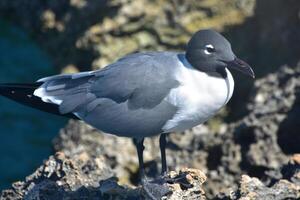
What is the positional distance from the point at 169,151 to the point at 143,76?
159 cm

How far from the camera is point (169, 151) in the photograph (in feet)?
24.0

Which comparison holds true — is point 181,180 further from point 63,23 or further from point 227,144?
point 63,23

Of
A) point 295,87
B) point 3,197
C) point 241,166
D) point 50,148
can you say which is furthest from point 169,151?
point 50,148

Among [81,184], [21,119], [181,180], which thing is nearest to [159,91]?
[181,180]

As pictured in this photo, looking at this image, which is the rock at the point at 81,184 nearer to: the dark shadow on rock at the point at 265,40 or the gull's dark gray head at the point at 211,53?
the gull's dark gray head at the point at 211,53

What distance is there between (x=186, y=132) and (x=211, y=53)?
1637 mm

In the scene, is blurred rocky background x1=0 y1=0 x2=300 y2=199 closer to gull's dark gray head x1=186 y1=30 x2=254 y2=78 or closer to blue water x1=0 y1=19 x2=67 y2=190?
blue water x1=0 y1=19 x2=67 y2=190

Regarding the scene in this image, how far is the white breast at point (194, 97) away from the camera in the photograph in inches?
228

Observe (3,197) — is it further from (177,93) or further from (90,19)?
(90,19)

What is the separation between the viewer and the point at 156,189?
5645 millimetres

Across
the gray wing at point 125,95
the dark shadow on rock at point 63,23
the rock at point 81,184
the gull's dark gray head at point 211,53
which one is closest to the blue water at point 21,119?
the dark shadow on rock at point 63,23

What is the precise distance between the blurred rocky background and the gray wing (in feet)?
1.42

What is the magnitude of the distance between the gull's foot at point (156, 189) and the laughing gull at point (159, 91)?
37cm

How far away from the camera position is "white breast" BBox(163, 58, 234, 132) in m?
5.79
